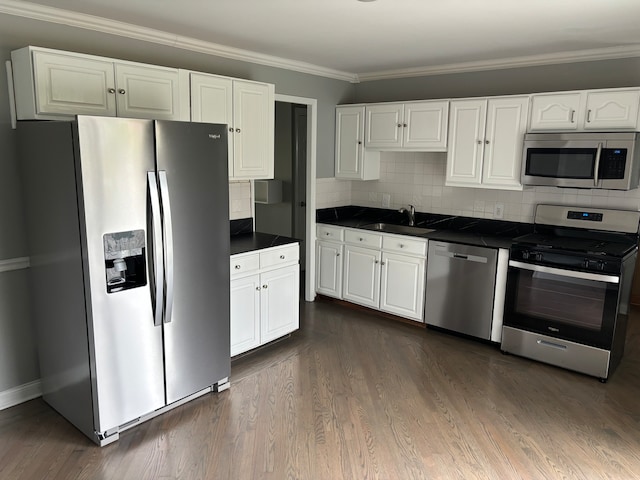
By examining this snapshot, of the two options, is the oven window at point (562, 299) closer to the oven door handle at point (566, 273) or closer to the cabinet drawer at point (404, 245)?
the oven door handle at point (566, 273)

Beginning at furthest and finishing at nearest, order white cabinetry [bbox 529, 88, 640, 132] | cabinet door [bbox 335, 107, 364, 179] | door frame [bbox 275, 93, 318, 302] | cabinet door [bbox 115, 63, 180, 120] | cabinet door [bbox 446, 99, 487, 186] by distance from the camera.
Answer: cabinet door [bbox 335, 107, 364, 179], door frame [bbox 275, 93, 318, 302], cabinet door [bbox 446, 99, 487, 186], white cabinetry [bbox 529, 88, 640, 132], cabinet door [bbox 115, 63, 180, 120]

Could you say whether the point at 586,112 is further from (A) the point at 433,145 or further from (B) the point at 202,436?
(B) the point at 202,436

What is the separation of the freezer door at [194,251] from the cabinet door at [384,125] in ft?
6.97

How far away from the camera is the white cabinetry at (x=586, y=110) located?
3.37 metres

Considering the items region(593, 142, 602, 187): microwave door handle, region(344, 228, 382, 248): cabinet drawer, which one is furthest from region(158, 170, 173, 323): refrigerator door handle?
region(593, 142, 602, 187): microwave door handle

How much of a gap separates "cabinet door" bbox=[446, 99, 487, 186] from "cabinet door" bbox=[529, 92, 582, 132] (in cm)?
40

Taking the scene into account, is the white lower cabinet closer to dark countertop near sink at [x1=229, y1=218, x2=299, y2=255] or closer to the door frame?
the door frame

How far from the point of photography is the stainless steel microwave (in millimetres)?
3342

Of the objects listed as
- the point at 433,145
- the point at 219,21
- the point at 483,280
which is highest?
the point at 219,21

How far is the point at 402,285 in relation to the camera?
4.35 meters

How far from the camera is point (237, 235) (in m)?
4.10

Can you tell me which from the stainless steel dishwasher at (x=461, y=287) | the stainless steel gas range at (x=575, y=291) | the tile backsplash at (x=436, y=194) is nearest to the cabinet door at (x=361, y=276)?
the stainless steel dishwasher at (x=461, y=287)

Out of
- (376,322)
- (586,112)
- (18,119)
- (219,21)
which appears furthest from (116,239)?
(586,112)

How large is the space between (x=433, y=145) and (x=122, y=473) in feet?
11.2
